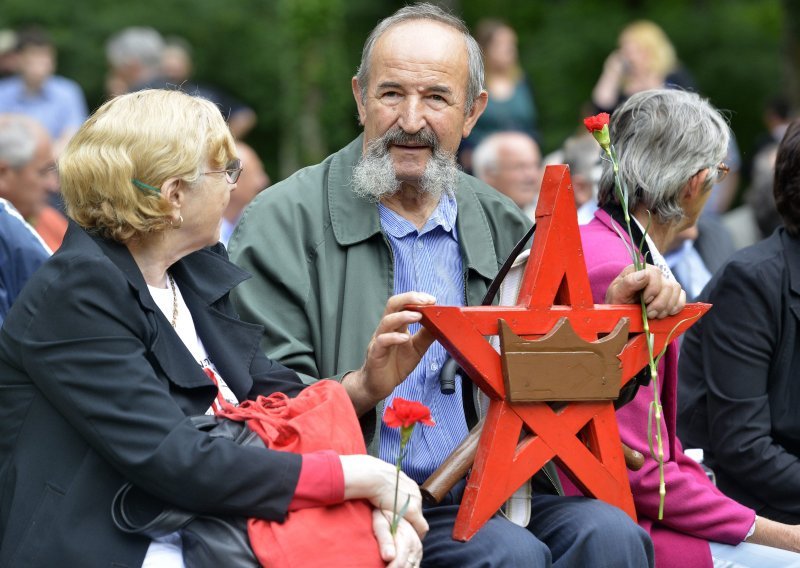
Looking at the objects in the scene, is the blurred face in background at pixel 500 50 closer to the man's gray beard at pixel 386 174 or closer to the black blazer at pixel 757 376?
the black blazer at pixel 757 376

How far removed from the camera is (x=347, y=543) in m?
2.73

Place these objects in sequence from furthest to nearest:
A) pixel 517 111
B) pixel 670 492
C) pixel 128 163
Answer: pixel 517 111
pixel 670 492
pixel 128 163

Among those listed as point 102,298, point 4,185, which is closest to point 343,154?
point 102,298

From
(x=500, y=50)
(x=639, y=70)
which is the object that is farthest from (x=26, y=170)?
(x=639, y=70)

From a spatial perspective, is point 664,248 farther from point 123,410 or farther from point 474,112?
point 123,410

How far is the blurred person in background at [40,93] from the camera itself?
32.3ft

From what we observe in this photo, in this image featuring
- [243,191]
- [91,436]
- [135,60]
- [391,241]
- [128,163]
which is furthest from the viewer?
[135,60]

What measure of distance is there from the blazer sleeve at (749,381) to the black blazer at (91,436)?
1620 millimetres

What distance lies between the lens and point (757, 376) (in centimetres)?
376

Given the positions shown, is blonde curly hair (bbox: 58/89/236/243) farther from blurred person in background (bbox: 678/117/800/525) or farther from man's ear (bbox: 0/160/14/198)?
man's ear (bbox: 0/160/14/198)

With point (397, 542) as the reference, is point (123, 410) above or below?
above

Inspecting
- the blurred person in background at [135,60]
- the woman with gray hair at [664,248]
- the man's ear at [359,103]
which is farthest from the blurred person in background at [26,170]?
the blurred person in background at [135,60]

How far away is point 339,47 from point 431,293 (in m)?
11.7

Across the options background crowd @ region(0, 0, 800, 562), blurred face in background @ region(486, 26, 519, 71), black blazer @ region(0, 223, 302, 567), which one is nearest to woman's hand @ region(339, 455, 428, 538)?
black blazer @ region(0, 223, 302, 567)
